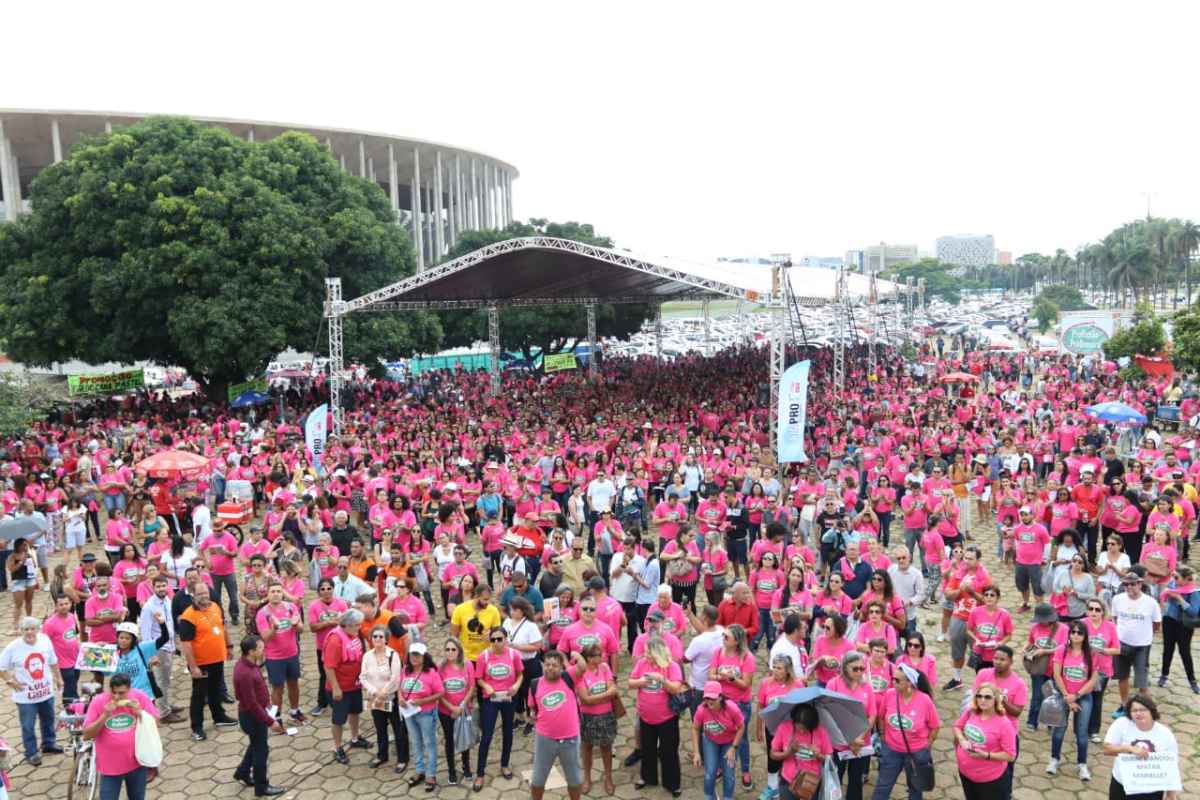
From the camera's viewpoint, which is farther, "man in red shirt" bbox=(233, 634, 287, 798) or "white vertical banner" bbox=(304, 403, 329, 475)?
"white vertical banner" bbox=(304, 403, 329, 475)

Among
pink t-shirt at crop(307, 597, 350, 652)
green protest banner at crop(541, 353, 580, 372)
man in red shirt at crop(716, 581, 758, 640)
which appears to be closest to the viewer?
man in red shirt at crop(716, 581, 758, 640)

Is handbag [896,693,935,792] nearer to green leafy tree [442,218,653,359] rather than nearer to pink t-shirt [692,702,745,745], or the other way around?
pink t-shirt [692,702,745,745]

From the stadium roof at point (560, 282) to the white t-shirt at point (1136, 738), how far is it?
1221 cm

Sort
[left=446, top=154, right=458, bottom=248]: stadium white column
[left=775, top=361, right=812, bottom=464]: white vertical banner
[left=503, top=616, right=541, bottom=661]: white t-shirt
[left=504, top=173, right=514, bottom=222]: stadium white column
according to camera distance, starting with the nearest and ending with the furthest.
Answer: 1. [left=503, top=616, right=541, bottom=661]: white t-shirt
2. [left=775, top=361, right=812, bottom=464]: white vertical banner
3. [left=446, top=154, right=458, bottom=248]: stadium white column
4. [left=504, top=173, right=514, bottom=222]: stadium white column

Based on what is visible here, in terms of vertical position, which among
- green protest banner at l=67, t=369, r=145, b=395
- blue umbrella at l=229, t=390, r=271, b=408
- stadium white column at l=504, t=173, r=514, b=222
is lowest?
blue umbrella at l=229, t=390, r=271, b=408

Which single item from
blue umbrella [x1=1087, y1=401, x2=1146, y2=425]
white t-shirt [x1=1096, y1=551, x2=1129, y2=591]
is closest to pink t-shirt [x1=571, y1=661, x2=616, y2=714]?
white t-shirt [x1=1096, y1=551, x2=1129, y2=591]

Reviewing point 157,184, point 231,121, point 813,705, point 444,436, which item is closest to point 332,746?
point 813,705

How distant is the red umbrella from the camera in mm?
12831

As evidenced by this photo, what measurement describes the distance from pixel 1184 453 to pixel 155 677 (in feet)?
47.7

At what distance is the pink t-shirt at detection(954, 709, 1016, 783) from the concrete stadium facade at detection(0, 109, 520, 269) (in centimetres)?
3641

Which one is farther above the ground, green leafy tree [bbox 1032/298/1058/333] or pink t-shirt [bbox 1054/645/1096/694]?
green leafy tree [bbox 1032/298/1058/333]

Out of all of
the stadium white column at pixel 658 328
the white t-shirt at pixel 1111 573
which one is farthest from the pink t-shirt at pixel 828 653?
the stadium white column at pixel 658 328

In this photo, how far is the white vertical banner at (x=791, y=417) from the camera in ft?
45.6

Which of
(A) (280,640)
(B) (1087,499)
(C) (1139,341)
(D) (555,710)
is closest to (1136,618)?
(B) (1087,499)
